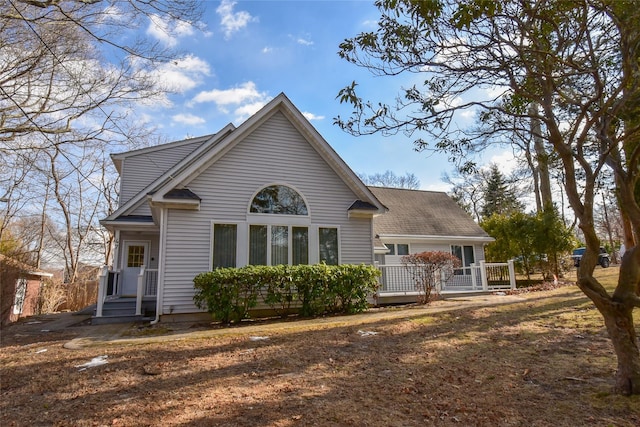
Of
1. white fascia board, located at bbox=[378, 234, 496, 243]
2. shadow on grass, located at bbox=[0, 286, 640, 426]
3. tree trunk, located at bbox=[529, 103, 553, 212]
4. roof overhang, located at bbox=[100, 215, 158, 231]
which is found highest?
tree trunk, located at bbox=[529, 103, 553, 212]

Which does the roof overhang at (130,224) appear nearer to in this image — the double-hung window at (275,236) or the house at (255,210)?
the house at (255,210)

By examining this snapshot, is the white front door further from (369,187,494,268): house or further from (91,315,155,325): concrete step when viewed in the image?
(369,187,494,268): house

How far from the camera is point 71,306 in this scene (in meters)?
21.0

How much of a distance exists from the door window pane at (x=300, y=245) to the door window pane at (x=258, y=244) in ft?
2.87

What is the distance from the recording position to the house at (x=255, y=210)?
10312 mm

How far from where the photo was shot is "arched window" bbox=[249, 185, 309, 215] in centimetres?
1134

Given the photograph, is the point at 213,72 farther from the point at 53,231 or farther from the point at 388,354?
the point at 53,231

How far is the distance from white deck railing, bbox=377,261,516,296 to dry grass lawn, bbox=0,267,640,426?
5611 millimetres

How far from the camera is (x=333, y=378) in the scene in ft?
16.2

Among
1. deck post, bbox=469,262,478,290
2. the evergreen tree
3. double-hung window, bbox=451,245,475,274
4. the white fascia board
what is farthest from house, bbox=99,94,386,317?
the evergreen tree

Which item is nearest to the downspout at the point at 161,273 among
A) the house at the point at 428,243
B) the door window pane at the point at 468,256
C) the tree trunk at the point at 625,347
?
the house at the point at 428,243

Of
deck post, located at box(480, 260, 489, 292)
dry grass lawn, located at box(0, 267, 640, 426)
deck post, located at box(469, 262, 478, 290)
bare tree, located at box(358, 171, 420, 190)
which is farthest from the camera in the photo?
bare tree, located at box(358, 171, 420, 190)

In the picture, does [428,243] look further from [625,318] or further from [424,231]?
[625,318]

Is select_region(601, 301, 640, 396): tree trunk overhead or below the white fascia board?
below
